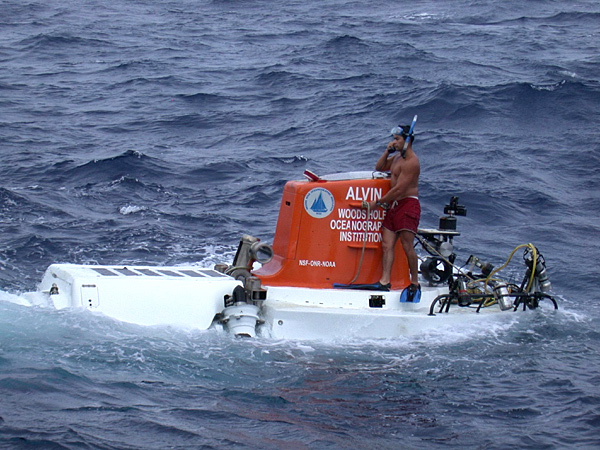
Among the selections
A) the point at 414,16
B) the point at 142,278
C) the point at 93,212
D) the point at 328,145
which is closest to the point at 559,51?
the point at 414,16

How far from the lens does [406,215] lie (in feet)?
29.3

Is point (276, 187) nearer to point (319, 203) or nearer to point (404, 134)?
point (319, 203)

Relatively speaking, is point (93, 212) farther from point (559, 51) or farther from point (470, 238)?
point (559, 51)

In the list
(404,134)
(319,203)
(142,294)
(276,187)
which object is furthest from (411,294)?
(276,187)

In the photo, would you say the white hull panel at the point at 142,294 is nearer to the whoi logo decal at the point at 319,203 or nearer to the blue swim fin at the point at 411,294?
the whoi logo decal at the point at 319,203

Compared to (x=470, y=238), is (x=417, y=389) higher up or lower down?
lower down

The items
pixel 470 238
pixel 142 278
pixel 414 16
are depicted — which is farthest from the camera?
pixel 414 16

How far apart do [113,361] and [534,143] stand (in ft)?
39.3

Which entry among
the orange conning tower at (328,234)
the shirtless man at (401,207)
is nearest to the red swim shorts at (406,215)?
the shirtless man at (401,207)

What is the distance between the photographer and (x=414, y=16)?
31.4m

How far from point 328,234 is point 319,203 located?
353 millimetres

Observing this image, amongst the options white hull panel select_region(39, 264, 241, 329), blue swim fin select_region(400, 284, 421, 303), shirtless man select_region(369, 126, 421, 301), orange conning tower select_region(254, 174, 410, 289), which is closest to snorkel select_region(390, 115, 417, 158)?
shirtless man select_region(369, 126, 421, 301)

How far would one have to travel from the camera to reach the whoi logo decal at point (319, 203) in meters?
9.08

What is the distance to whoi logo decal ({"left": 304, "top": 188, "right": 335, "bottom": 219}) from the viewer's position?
9.08 meters
